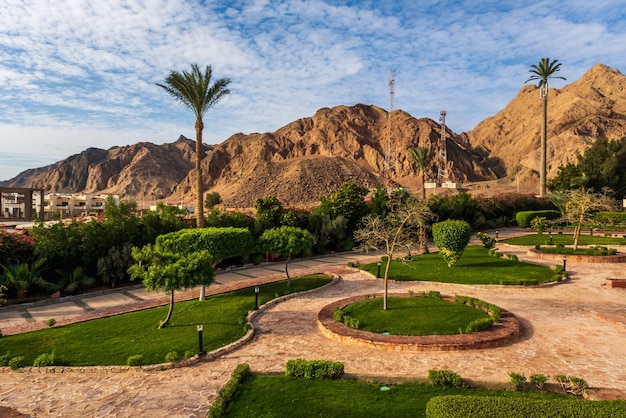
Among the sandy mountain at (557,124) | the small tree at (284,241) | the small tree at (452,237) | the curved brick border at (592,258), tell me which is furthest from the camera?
the sandy mountain at (557,124)

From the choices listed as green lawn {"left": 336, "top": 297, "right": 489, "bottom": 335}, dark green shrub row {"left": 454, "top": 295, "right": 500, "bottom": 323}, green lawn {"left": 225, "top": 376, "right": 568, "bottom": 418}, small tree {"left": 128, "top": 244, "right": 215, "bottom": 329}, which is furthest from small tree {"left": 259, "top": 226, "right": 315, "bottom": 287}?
green lawn {"left": 225, "top": 376, "right": 568, "bottom": 418}

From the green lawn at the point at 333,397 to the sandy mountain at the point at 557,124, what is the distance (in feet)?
343

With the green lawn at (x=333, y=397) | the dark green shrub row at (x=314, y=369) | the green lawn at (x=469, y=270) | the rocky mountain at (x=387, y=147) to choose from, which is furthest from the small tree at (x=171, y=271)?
the rocky mountain at (x=387, y=147)

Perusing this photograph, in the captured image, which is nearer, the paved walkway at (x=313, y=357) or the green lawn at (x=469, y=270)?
the paved walkway at (x=313, y=357)

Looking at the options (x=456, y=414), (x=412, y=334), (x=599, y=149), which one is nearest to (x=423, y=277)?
(x=412, y=334)

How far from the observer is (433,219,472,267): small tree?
20969 millimetres

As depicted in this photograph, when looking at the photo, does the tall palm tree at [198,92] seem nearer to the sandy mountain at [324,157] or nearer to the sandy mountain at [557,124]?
the sandy mountain at [324,157]

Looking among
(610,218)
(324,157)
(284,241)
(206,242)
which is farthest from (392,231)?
(324,157)

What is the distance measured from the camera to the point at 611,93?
15075 centimetres

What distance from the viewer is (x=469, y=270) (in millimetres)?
20953

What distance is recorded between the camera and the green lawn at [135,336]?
34.7ft

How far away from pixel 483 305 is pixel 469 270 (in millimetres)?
7563

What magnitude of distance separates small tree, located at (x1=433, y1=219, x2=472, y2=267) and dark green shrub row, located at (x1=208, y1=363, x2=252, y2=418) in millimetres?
15060

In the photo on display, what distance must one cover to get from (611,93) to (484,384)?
622ft
